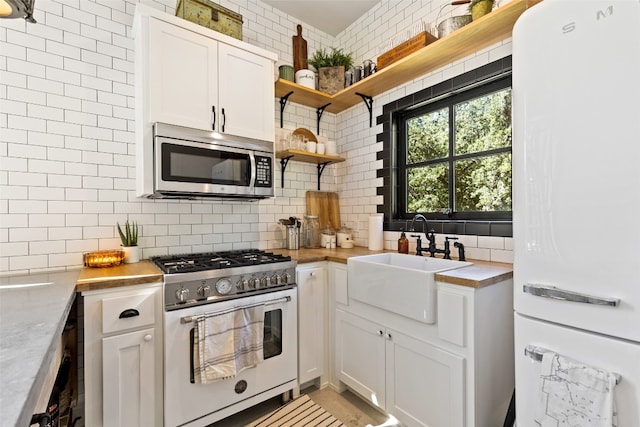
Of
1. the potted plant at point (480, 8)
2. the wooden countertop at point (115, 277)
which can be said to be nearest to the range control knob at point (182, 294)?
the wooden countertop at point (115, 277)

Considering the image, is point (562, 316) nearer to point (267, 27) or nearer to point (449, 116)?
point (449, 116)

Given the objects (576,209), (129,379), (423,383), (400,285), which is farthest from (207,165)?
(576,209)

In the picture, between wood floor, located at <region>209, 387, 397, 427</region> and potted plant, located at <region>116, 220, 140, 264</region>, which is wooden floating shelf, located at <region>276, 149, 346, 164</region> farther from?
wood floor, located at <region>209, 387, 397, 427</region>

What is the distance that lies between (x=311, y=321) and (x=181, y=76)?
71.3 inches

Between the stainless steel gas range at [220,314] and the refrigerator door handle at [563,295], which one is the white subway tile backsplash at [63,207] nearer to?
the stainless steel gas range at [220,314]

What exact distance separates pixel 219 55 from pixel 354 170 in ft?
4.87

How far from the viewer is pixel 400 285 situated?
165 cm

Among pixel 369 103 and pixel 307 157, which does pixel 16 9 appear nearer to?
pixel 307 157

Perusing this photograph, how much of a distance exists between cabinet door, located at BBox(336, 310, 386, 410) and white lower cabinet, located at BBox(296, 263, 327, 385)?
123 mm

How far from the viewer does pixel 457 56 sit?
6.81 feet

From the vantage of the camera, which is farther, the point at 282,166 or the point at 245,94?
the point at 282,166

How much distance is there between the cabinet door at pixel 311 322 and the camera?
6.84ft

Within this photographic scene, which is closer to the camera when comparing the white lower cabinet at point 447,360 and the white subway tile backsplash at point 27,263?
the white lower cabinet at point 447,360

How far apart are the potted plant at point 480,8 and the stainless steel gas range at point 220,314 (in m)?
1.85
